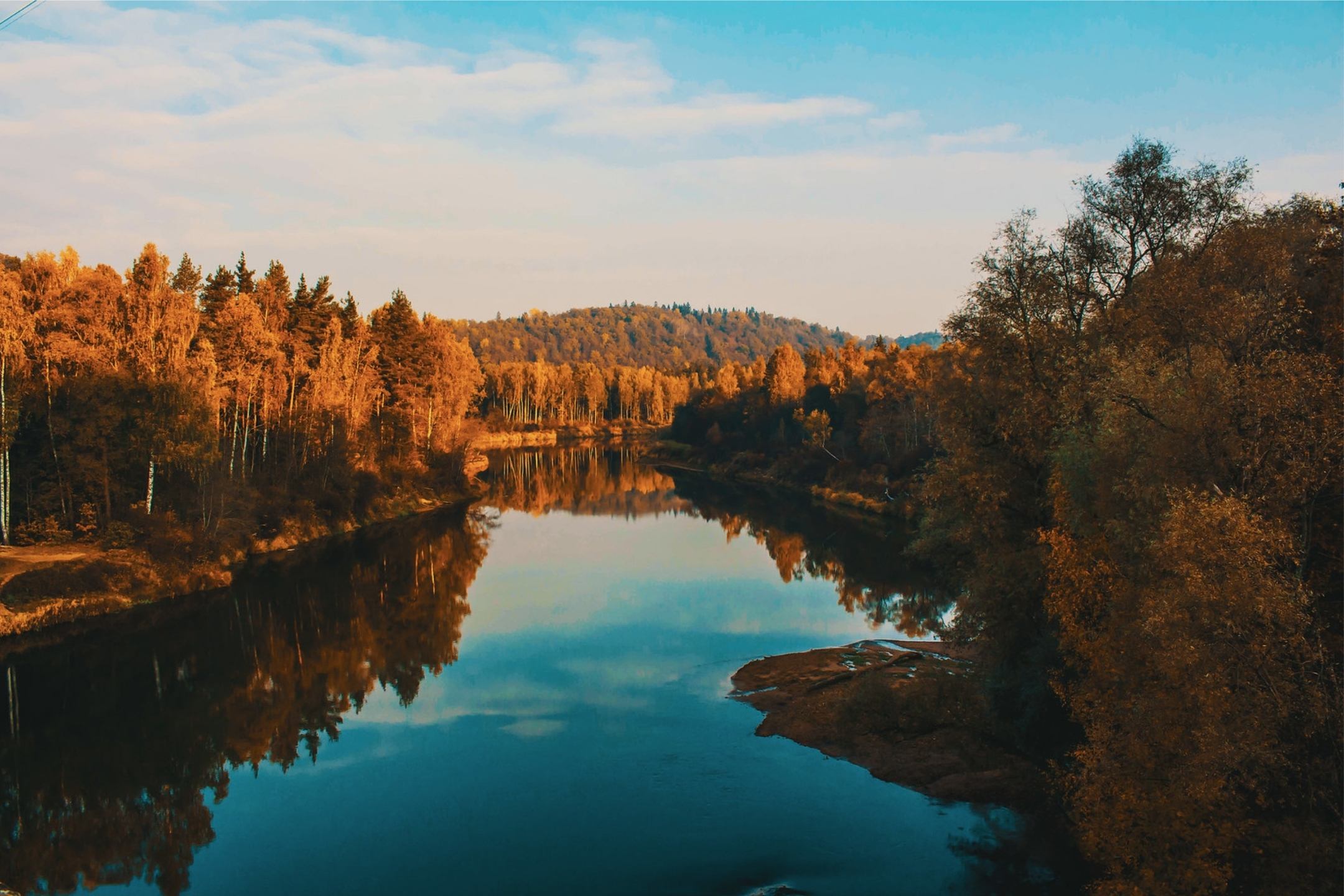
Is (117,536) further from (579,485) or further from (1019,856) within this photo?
(579,485)

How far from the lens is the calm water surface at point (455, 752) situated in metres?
16.6

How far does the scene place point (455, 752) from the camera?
2209 cm

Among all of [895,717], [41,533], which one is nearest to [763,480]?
[41,533]

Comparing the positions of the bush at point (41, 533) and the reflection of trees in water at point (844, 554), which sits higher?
the bush at point (41, 533)

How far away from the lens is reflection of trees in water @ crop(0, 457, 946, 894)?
1805 cm

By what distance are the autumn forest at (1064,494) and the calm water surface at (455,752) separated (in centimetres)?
57

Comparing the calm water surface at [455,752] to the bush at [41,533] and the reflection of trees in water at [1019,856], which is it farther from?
the bush at [41,533]

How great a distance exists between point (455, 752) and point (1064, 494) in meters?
16.1

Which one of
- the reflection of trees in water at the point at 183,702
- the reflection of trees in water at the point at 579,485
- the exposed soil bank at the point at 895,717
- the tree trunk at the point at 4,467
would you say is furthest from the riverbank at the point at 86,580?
the reflection of trees in water at the point at 579,485

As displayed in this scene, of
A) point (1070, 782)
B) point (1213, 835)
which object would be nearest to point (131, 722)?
point (1070, 782)

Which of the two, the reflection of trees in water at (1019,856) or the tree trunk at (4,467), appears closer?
the reflection of trees in water at (1019,856)

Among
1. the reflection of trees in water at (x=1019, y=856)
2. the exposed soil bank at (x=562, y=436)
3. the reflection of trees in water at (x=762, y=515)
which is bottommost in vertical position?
the reflection of trees in water at (x=1019, y=856)

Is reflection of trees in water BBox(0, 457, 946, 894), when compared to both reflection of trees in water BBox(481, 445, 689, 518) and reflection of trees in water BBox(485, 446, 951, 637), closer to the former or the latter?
reflection of trees in water BBox(485, 446, 951, 637)

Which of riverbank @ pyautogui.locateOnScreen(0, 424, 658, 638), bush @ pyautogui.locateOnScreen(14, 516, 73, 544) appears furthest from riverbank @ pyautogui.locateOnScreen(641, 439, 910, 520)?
bush @ pyautogui.locateOnScreen(14, 516, 73, 544)
